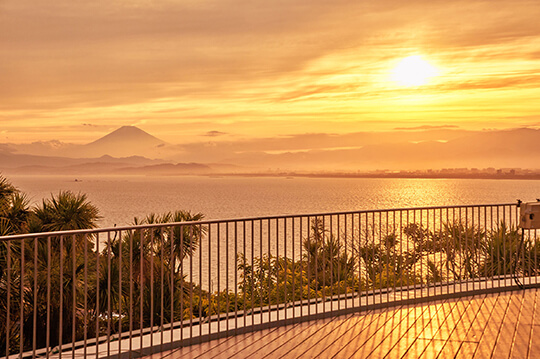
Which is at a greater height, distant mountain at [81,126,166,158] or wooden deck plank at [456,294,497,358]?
distant mountain at [81,126,166,158]

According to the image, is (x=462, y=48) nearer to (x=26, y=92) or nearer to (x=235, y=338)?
(x=235, y=338)

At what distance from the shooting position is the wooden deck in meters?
4.39

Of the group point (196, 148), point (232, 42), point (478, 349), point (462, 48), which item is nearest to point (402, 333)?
point (478, 349)

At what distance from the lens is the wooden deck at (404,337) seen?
4391mm

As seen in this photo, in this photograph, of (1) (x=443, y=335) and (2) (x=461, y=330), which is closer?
(1) (x=443, y=335)

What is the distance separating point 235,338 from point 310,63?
62897 millimetres

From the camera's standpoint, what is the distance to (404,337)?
480cm

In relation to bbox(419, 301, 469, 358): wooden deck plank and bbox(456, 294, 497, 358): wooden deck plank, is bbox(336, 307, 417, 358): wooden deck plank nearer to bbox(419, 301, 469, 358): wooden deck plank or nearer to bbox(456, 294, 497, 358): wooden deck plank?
bbox(419, 301, 469, 358): wooden deck plank

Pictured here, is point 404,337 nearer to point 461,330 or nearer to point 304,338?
point 461,330

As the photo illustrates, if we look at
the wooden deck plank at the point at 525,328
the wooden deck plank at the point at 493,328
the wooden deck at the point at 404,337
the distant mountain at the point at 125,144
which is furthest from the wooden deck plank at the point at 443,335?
the distant mountain at the point at 125,144

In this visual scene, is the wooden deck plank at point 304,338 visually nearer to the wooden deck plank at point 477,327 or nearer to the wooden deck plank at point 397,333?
the wooden deck plank at point 397,333

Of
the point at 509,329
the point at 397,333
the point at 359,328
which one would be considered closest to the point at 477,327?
the point at 509,329

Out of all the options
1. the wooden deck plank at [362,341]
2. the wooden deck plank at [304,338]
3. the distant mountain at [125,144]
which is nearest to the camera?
the wooden deck plank at [362,341]

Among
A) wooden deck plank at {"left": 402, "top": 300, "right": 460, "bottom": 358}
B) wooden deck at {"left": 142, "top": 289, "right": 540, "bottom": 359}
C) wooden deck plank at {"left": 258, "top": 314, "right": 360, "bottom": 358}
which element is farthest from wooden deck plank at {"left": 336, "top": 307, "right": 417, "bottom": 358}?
wooden deck plank at {"left": 258, "top": 314, "right": 360, "bottom": 358}
